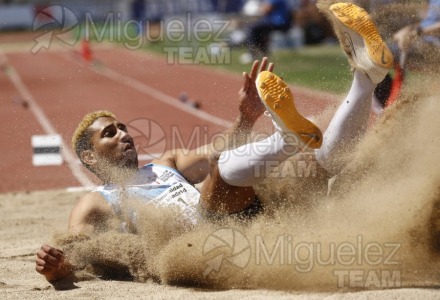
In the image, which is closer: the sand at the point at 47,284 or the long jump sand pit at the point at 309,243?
the sand at the point at 47,284

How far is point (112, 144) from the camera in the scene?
4309 millimetres

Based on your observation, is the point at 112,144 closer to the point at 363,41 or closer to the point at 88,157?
the point at 88,157

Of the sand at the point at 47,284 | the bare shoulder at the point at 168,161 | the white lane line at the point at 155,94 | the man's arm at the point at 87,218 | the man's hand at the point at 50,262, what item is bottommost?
the white lane line at the point at 155,94

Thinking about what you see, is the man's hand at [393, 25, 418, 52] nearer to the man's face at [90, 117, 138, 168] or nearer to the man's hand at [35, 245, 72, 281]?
the man's face at [90, 117, 138, 168]

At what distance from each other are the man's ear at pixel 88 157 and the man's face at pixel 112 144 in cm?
3

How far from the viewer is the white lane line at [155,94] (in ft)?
35.1

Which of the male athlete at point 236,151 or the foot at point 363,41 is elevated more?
the foot at point 363,41

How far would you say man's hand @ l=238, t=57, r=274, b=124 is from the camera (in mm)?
4164

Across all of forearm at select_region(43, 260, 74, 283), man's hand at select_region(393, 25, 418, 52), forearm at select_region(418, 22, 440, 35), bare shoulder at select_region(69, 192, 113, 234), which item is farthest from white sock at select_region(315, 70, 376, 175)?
forearm at select_region(418, 22, 440, 35)

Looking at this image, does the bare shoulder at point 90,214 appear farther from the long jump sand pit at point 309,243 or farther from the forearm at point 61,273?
the forearm at point 61,273

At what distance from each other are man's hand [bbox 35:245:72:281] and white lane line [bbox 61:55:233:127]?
393 centimetres

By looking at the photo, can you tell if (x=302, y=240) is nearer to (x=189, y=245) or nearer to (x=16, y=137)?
Answer: (x=189, y=245)

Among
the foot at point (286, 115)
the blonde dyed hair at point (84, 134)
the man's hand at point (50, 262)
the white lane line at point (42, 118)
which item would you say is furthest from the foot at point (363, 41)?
the white lane line at point (42, 118)

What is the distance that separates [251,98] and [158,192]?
71 centimetres
